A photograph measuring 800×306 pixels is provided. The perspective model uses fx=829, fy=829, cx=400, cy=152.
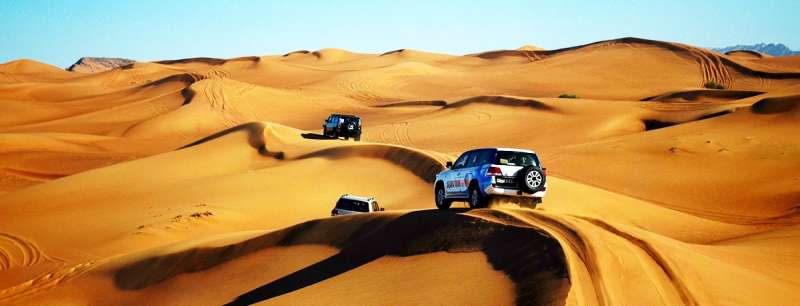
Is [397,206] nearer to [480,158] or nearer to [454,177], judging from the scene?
[454,177]

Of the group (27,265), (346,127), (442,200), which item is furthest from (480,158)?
(346,127)

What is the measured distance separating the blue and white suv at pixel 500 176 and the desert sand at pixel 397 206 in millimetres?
531

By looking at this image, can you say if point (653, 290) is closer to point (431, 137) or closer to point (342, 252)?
point (342, 252)

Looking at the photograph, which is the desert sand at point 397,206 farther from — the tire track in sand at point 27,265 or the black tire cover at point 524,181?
the black tire cover at point 524,181

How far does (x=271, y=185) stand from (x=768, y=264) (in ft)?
69.6

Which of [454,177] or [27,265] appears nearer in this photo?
[454,177]

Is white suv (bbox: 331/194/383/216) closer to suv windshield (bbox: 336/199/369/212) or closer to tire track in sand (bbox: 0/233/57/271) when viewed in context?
suv windshield (bbox: 336/199/369/212)

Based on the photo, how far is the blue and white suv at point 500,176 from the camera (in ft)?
49.7

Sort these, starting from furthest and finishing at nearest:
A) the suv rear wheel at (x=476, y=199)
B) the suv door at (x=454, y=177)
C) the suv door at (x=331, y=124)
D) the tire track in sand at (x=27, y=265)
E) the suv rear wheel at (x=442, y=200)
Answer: the suv door at (x=331, y=124), the tire track in sand at (x=27, y=265), the suv rear wheel at (x=442, y=200), the suv door at (x=454, y=177), the suv rear wheel at (x=476, y=199)

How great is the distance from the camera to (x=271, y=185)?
31.5 m

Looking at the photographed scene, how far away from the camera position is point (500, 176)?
1519 cm

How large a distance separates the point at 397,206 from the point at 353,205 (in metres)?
3.52

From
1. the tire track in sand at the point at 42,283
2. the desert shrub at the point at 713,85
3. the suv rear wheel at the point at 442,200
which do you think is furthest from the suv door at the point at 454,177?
the desert shrub at the point at 713,85

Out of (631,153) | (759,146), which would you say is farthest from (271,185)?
(759,146)
